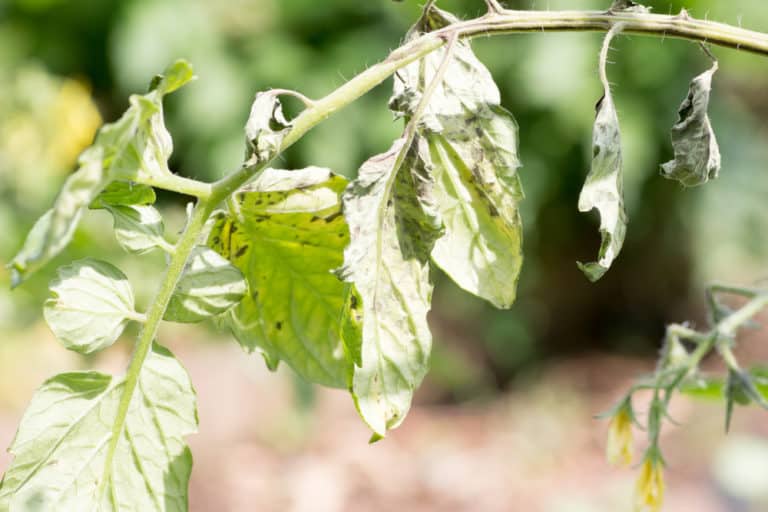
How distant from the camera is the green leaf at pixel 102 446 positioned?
21.6 inches

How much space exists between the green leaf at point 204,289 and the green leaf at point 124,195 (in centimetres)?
4

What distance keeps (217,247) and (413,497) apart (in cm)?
297

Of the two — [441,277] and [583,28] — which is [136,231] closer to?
[583,28]

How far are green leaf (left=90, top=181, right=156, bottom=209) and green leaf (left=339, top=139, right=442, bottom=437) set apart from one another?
0.12m

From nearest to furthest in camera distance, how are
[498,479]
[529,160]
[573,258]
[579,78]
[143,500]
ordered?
[143,500] < [498,479] < [579,78] < [529,160] < [573,258]

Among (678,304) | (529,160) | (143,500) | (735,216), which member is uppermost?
(143,500)

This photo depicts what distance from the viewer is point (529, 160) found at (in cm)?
439

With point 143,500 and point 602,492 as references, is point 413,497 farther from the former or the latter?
point 143,500

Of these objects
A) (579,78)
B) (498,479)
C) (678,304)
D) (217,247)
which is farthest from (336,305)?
(678,304)

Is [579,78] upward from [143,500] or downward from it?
downward

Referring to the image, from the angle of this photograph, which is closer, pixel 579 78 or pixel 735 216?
pixel 579 78

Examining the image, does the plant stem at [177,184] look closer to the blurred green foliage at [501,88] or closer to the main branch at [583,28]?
the main branch at [583,28]

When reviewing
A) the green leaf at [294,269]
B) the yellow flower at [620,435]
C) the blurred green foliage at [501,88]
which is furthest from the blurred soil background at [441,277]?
the green leaf at [294,269]

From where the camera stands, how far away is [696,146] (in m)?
0.65
